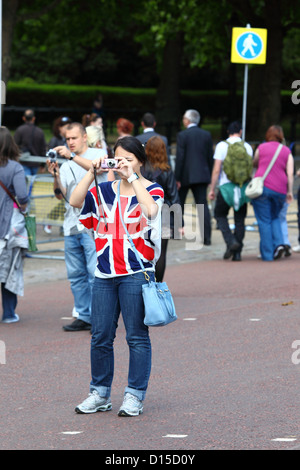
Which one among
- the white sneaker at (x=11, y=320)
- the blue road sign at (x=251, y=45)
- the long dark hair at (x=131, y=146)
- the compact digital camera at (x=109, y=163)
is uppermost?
the blue road sign at (x=251, y=45)

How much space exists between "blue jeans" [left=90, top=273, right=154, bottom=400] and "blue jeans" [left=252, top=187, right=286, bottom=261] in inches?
290

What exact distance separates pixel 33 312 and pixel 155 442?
453 centimetres

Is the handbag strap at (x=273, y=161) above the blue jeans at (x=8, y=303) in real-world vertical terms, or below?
above

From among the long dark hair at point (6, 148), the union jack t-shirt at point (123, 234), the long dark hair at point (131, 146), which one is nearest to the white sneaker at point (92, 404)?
the union jack t-shirt at point (123, 234)

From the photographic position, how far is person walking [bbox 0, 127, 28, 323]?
895cm

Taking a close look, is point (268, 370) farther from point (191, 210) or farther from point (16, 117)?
point (16, 117)

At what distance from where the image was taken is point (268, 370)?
7.24 meters

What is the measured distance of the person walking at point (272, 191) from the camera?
13227 millimetres

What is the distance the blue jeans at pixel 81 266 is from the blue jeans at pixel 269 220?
484 centimetres

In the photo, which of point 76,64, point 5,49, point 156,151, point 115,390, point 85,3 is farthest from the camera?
point 76,64

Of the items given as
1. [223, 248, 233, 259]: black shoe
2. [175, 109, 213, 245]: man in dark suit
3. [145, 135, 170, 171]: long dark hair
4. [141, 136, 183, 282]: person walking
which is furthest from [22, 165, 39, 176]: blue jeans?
[145, 135, 170, 171]: long dark hair

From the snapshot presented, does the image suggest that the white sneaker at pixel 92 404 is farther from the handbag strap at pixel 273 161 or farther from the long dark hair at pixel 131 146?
the handbag strap at pixel 273 161

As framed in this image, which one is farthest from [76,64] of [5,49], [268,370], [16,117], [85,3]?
[268,370]

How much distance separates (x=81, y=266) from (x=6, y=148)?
1.28 m
